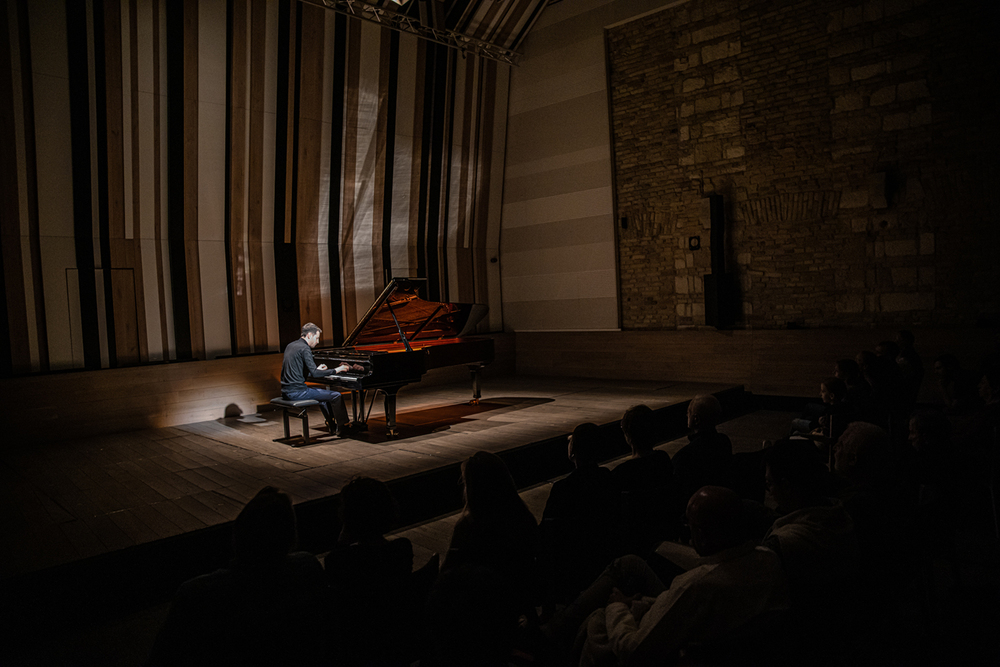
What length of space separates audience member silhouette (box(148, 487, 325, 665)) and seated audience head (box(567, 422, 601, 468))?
1.18 metres

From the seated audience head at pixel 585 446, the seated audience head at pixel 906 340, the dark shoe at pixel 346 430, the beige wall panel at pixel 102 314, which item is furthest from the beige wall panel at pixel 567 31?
the seated audience head at pixel 585 446

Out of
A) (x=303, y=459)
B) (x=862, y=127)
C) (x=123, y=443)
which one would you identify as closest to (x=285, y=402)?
(x=303, y=459)

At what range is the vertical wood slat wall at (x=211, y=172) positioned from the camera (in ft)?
20.2

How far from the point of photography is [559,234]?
989 cm

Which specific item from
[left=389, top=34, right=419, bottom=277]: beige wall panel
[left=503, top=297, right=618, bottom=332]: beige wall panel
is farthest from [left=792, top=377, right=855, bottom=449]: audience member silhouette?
[left=389, top=34, right=419, bottom=277]: beige wall panel

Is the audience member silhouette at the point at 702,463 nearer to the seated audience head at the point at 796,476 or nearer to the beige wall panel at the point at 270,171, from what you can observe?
the seated audience head at the point at 796,476

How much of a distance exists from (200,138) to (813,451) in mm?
7289

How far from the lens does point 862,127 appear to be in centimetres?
702

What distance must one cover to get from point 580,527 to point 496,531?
471 mm

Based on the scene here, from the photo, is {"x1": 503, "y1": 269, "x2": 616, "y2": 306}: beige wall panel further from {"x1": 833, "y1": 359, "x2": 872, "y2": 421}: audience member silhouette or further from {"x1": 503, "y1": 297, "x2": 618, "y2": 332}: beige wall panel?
{"x1": 833, "y1": 359, "x2": 872, "y2": 421}: audience member silhouette

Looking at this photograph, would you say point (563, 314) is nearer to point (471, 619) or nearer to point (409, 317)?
point (409, 317)

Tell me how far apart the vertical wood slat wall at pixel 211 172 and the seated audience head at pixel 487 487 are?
6090 millimetres

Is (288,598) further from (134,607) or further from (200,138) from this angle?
(200,138)

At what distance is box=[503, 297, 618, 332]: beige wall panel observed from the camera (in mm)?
9453
